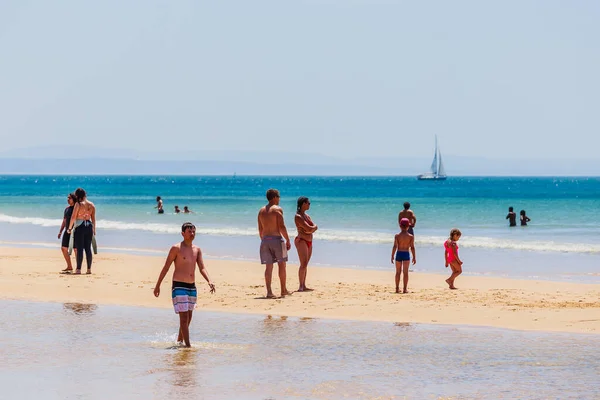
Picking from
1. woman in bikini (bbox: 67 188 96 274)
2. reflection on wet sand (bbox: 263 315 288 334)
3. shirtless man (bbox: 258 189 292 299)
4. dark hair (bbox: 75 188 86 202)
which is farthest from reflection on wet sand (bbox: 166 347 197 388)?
woman in bikini (bbox: 67 188 96 274)

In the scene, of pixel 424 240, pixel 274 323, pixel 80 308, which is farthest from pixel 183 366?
pixel 424 240

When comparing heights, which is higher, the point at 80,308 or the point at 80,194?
→ the point at 80,194

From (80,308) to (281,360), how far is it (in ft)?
14.9

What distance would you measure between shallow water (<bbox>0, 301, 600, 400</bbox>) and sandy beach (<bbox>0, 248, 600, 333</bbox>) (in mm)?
829

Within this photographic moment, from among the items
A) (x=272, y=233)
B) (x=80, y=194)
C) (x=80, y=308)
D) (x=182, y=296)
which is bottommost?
(x=80, y=308)

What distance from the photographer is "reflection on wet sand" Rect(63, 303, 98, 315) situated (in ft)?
40.6

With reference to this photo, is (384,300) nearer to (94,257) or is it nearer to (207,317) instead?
(207,317)

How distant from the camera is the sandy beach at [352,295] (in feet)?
39.8

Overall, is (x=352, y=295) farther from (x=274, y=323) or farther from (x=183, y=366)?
(x=183, y=366)

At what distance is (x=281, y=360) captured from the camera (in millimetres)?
9203

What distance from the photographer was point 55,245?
2725 centimetres

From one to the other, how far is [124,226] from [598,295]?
89.9ft

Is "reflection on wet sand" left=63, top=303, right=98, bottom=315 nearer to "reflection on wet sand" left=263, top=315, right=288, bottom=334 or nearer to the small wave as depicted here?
"reflection on wet sand" left=263, top=315, right=288, bottom=334

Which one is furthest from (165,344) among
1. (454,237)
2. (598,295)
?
(598,295)
